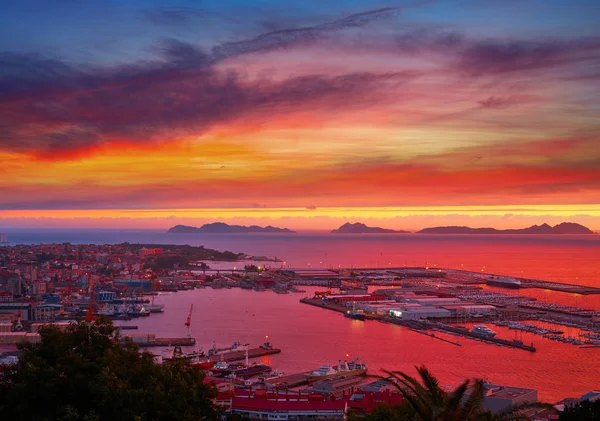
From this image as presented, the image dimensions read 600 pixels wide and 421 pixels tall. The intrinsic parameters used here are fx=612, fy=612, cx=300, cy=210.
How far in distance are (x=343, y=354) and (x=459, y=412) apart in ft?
34.3

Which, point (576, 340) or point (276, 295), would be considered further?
point (276, 295)

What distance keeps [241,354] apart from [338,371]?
3.07 metres

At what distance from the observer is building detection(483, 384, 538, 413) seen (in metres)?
7.92

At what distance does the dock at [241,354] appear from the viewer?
13028mm

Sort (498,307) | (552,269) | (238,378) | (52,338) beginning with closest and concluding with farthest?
(52,338), (238,378), (498,307), (552,269)

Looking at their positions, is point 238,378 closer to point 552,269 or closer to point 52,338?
point 52,338

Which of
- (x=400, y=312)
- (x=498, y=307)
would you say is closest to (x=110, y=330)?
(x=400, y=312)

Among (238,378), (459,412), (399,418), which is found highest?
(459,412)

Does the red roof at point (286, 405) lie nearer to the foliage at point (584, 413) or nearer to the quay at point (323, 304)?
the foliage at point (584, 413)

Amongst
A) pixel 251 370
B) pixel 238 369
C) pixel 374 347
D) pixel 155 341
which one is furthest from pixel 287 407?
pixel 155 341

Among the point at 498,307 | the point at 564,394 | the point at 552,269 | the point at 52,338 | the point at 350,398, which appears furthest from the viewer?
the point at 552,269

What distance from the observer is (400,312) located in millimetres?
19297

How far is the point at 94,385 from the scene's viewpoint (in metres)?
3.64

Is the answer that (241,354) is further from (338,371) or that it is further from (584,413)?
(584,413)
